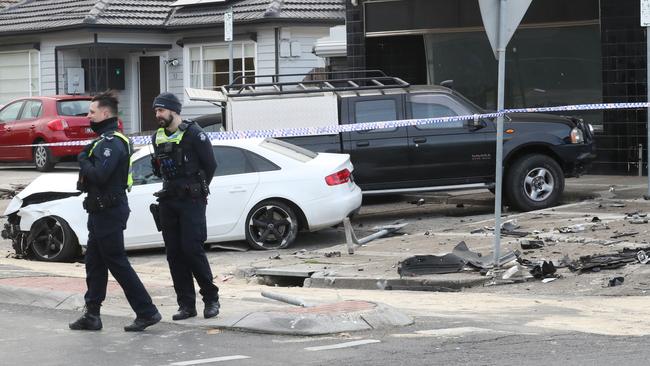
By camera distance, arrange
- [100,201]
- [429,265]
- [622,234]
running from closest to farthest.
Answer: [100,201] < [429,265] < [622,234]

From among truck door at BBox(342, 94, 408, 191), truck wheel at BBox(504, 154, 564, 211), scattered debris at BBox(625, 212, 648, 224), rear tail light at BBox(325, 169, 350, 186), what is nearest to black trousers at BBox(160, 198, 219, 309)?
rear tail light at BBox(325, 169, 350, 186)

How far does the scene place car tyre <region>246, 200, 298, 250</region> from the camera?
42.9ft

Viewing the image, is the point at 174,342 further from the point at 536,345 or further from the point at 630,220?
the point at 630,220

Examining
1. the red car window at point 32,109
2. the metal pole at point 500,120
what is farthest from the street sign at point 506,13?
the red car window at point 32,109

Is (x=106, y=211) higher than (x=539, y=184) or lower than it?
higher

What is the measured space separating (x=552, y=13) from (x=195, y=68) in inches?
405

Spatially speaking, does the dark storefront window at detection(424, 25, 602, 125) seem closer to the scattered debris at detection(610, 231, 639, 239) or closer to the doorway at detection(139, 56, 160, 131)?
the scattered debris at detection(610, 231, 639, 239)

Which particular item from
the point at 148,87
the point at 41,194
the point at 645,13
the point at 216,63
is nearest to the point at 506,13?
the point at 645,13

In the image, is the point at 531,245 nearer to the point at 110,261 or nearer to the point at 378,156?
the point at 378,156

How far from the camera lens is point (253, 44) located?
25984mm

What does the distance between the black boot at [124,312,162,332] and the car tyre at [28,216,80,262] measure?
4.78 m

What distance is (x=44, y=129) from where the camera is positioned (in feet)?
70.9

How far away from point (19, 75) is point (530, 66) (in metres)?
14.2

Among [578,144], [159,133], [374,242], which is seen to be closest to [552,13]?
[578,144]
